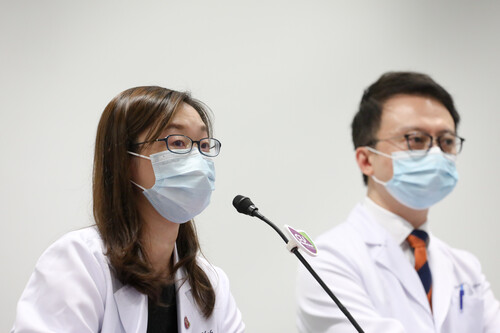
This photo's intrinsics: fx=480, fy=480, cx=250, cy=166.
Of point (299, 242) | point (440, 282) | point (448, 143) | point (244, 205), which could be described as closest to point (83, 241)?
point (244, 205)

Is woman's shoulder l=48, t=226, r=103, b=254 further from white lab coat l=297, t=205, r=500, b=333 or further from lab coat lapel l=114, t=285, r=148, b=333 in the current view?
white lab coat l=297, t=205, r=500, b=333

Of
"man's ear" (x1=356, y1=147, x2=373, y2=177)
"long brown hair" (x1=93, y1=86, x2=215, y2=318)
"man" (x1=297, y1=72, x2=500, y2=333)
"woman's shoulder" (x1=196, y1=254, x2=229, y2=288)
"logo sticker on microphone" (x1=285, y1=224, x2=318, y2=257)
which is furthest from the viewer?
"man's ear" (x1=356, y1=147, x2=373, y2=177)

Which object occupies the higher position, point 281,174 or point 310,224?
point 281,174

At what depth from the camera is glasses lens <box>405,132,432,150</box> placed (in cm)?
193

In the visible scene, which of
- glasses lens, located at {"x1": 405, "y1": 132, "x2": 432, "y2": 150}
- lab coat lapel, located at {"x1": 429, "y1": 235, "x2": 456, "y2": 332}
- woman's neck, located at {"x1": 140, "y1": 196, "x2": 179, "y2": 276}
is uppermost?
glasses lens, located at {"x1": 405, "y1": 132, "x2": 432, "y2": 150}

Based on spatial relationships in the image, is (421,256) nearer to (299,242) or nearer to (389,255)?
(389,255)

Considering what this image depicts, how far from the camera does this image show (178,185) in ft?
4.64

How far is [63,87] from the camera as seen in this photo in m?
2.00

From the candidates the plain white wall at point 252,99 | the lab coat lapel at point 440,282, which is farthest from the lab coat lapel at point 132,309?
the lab coat lapel at point 440,282

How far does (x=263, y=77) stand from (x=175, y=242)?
1087mm

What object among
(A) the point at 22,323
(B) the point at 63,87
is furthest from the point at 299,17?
(A) the point at 22,323

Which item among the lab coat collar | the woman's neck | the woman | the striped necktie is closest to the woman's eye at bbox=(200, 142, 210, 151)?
the woman

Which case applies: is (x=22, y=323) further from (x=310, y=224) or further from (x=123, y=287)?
(x=310, y=224)

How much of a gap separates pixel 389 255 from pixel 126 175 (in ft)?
3.47
